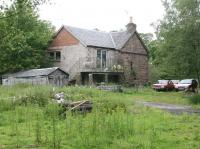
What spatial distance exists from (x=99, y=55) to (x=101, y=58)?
477 mm

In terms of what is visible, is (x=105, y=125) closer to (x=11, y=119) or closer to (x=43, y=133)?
(x=43, y=133)

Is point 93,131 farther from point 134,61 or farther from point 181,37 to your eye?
point 134,61

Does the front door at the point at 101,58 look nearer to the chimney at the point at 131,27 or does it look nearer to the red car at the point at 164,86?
the chimney at the point at 131,27

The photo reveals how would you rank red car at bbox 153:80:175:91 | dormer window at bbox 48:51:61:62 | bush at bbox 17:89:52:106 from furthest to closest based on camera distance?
dormer window at bbox 48:51:61:62 < red car at bbox 153:80:175:91 < bush at bbox 17:89:52:106

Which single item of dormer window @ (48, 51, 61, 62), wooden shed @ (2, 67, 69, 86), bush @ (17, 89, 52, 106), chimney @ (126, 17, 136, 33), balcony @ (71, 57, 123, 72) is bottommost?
bush @ (17, 89, 52, 106)

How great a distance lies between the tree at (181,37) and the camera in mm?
36438

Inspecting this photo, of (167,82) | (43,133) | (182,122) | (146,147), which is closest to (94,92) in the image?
(182,122)

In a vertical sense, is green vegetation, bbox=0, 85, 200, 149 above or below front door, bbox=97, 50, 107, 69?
below

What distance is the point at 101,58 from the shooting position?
170 feet

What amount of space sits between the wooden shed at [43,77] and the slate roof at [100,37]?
5.46 meters

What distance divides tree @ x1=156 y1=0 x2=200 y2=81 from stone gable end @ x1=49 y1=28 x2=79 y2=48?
14.3m

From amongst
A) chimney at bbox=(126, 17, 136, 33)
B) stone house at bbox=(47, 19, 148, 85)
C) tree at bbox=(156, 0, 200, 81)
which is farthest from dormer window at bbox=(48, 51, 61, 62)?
tree at bbox=(156, 0, 200, 81)

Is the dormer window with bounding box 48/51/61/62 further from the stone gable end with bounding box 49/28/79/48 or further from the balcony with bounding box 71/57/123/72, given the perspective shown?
the balcony with bounding box 71/57/123/72

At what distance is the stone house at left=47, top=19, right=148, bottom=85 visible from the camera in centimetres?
5053
